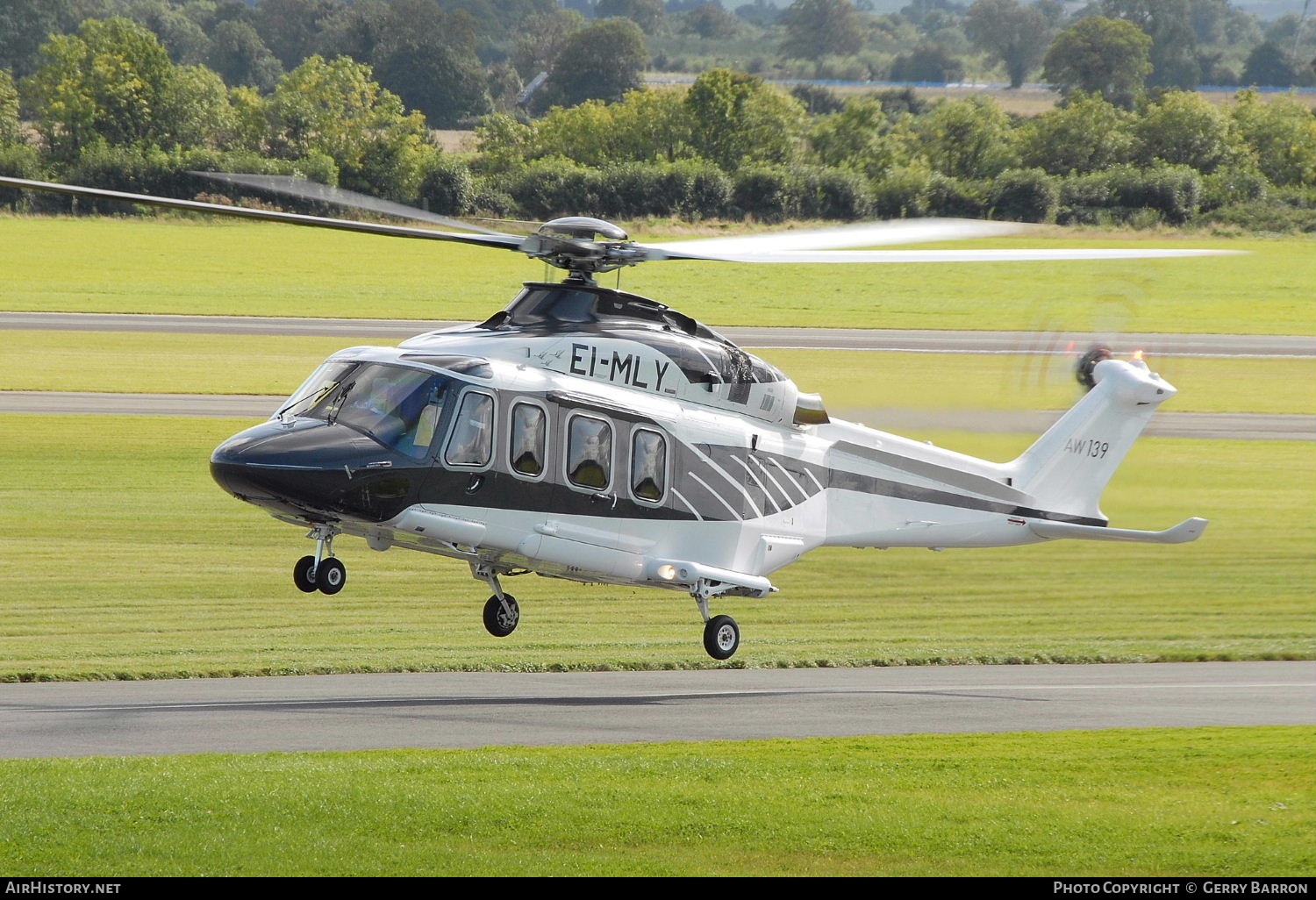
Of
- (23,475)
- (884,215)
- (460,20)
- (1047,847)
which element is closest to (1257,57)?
(460,20)

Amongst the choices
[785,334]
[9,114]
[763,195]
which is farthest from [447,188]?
[9,114]

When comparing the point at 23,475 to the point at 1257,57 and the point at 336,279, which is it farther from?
the point at 1257,57

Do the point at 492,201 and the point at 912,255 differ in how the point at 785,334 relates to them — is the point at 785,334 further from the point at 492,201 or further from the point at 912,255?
the point at 912,255

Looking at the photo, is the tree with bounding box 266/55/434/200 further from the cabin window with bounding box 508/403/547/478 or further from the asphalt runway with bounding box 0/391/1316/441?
the cabin window with bounding box 508/403/547/478

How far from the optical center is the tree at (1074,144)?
89625mm

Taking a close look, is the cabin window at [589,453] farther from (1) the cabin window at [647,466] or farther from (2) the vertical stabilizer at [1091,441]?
(2) the vertical stabilizer at [1091,441]

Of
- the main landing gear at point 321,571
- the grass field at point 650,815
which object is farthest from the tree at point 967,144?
the main landing gear at point 321,571

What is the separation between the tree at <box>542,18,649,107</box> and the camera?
433 feet

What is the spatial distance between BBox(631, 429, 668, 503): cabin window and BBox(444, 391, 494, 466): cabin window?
1917 millimetres

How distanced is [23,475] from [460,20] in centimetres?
10450

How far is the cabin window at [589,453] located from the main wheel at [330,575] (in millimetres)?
2772

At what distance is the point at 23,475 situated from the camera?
1544 inches

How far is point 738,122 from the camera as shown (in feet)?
284

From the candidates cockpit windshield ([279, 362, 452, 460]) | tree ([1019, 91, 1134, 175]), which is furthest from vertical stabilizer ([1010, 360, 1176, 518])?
tree ([1019, 91, 1134, 175])
